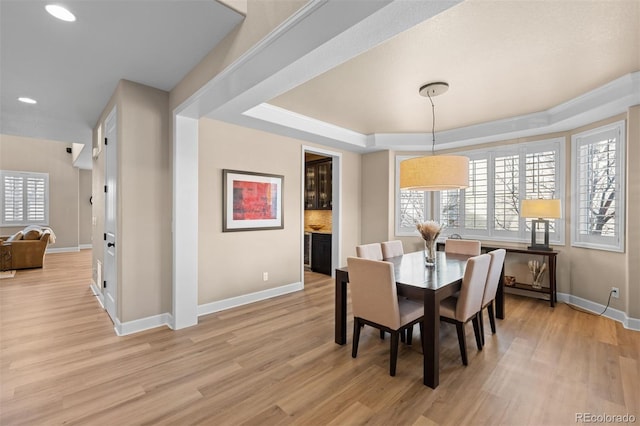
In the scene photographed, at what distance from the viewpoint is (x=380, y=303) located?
7.96 feet

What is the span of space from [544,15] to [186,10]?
99.0 inches

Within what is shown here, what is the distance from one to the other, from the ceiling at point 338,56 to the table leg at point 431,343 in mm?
1891

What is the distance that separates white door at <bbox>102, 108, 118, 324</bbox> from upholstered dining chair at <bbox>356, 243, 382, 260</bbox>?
8.89 feet

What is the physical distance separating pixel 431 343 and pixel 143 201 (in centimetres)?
316

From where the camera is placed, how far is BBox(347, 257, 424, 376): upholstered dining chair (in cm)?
234

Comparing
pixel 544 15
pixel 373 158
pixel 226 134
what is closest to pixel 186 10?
pixel 226 134

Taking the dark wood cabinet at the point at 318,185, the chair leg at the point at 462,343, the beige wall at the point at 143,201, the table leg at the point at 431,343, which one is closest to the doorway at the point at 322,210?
the dark wood cabinet at the point at 318,185

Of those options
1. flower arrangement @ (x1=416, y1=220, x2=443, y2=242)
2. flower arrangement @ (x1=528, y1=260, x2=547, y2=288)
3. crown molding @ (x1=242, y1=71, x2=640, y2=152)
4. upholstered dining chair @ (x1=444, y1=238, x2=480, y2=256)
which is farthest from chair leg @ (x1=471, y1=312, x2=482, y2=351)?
crown molding @ (x1=242, y1=71, x2=640, y2=152)

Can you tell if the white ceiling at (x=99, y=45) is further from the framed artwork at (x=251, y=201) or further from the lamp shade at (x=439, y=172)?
the lamp shade at (x=439, y=172)

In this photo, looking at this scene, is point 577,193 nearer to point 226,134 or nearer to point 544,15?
point 544,15

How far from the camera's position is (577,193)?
4.11 meters

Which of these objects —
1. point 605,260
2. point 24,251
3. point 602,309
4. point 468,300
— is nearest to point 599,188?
point 605,260

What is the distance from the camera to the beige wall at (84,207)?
31.1 ft

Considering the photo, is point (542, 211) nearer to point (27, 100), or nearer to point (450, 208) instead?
point (450, 208)
